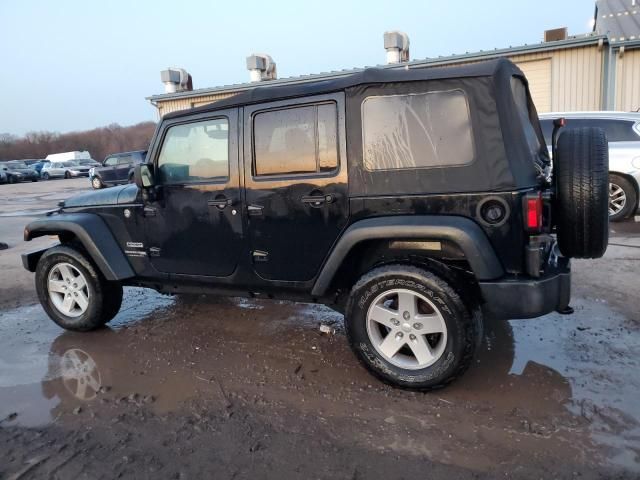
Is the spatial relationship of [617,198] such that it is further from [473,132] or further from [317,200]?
[317,200]

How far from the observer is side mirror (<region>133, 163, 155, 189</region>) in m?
3.99

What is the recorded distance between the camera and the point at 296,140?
355cm

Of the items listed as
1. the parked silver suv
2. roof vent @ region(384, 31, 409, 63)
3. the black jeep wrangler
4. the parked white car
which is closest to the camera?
the black jeep wrangler

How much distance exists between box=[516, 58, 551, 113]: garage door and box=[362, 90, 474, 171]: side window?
14.0 metres

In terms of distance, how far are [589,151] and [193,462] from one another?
2.90 meters

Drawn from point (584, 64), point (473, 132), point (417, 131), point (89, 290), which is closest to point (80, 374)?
point (89, 290)

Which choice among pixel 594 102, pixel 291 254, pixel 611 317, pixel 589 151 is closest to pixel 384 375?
pixel 291 254

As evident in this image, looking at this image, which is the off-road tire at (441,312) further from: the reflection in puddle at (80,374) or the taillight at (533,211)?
the reflection in puddle at (80,374)

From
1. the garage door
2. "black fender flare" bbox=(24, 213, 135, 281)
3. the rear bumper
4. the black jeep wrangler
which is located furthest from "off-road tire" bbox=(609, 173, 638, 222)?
the garage door

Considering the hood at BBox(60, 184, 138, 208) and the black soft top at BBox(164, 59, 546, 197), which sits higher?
the black soft top at BBox(164, 59, 546, 197)

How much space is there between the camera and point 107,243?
4348 mm

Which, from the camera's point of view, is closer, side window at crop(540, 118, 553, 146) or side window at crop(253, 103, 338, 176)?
side window at crop(253, 103, 338, 176)

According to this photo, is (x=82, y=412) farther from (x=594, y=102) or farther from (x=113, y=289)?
(x=594, y=102)

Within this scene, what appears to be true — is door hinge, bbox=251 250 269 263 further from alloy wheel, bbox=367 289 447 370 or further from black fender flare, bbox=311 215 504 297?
alloy wheel, bbox=367 289 447 370
